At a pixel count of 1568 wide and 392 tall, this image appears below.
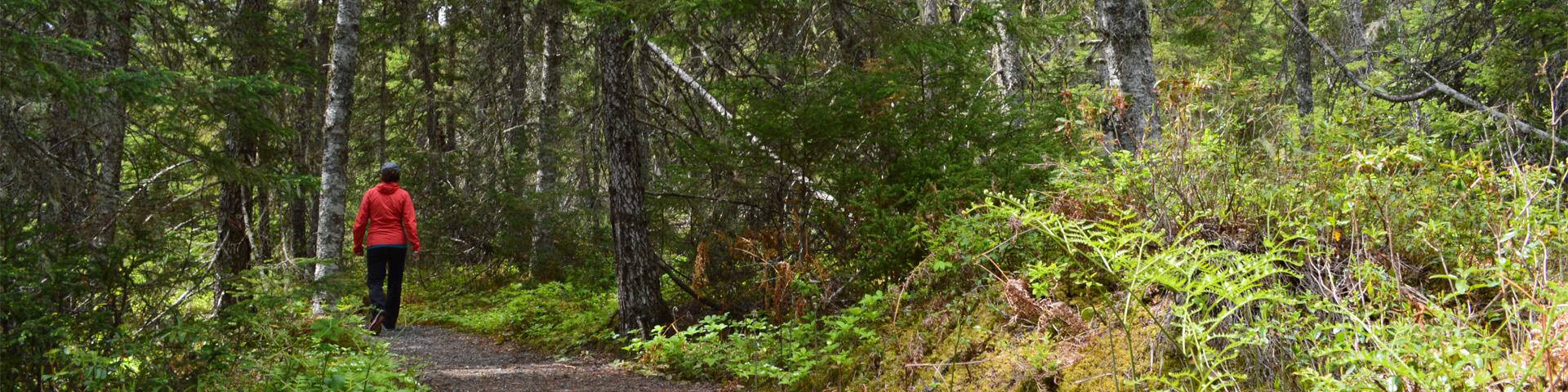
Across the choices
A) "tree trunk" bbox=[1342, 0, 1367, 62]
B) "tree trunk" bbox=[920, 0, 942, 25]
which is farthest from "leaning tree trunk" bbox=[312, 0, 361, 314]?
"tree trunk" bbox=[1342, 0, 1367, 62]

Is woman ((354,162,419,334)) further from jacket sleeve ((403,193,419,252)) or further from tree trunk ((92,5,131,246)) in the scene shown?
tree trunk ((92,5,131,246))

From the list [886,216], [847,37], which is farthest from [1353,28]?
[886,216]

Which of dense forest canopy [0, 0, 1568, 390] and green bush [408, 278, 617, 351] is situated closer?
dense forest canopy [0, 0, 1568, 390]

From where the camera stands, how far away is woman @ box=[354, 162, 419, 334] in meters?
7.81

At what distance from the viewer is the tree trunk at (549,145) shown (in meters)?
12.7

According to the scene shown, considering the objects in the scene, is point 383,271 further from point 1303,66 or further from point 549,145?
point 1303,66

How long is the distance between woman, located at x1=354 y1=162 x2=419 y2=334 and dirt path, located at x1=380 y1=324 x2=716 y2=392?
26.4 inches

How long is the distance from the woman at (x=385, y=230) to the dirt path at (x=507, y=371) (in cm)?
67

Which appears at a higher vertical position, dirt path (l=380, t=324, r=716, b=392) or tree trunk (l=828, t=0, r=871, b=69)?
tree trunk (l=828, t=0, r=871, b=69)

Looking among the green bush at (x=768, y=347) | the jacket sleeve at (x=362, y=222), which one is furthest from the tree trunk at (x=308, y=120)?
the green bush at (x=768, y=347)

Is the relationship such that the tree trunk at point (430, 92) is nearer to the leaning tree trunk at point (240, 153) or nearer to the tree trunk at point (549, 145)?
the tree trunk at point (549, 145)

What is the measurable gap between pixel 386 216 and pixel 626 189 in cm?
239

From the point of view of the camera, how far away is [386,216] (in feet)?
25.7

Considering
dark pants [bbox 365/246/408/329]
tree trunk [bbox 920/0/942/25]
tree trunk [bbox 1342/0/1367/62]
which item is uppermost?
tree trunk [bbox 1342/0/1367/62]
